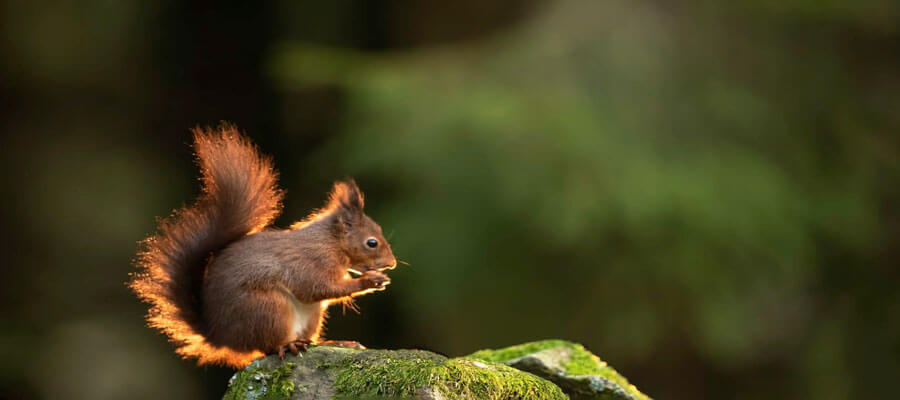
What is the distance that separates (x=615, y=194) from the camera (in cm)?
469

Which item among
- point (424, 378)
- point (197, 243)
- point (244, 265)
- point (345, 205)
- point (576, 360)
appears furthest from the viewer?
point (576, 360)

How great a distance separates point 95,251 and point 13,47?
1398mm

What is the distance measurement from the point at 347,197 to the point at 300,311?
34cm

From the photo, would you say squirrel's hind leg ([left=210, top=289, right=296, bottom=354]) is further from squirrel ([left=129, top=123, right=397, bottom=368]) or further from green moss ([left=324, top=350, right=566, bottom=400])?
green moss ([left=324, top=350, right=566, bottom=400])

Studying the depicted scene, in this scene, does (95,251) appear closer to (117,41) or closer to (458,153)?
(117,41)

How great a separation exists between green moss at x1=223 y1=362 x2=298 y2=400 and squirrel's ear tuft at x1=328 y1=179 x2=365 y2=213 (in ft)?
1.56

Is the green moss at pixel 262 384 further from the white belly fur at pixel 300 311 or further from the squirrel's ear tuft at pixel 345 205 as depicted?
the squirrel's ear tuft at pixel 345 205

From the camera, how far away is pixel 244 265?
2.37m

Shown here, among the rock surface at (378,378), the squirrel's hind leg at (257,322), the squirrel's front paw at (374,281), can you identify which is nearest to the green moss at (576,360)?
the rock surface at (378,378)

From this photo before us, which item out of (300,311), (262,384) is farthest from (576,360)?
(262,384)

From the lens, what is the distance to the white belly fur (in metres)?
2.40

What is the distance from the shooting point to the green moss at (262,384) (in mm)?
2271

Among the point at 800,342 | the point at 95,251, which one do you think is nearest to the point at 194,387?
the point at 95,251

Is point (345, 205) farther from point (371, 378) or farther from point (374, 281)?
point (371, 378)
